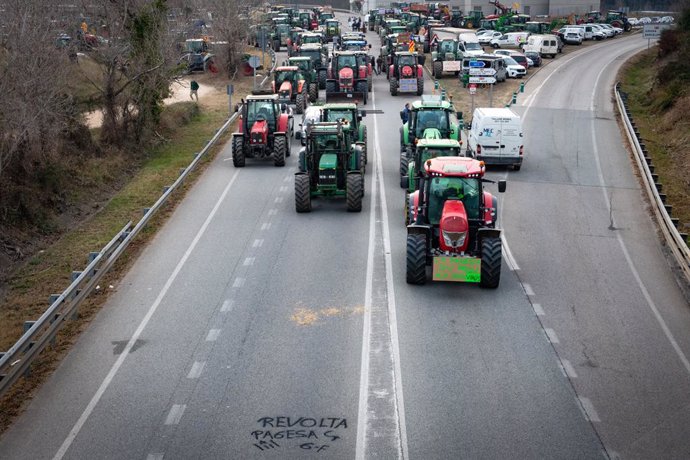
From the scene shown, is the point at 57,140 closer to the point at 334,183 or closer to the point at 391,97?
the point at 334,183

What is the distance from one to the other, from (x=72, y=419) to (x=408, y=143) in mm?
18272

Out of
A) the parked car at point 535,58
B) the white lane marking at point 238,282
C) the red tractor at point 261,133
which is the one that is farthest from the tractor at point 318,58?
the white lane marking at point 238,282

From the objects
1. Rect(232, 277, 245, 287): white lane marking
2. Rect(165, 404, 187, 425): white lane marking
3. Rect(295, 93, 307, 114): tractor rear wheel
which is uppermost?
Rect(295, 93, 307, 114): tractor rear wheel

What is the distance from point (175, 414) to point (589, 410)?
638cm

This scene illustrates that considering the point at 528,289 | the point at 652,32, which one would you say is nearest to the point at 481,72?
the point at 652,32

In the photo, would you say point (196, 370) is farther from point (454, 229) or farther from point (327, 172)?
point (327, 172)

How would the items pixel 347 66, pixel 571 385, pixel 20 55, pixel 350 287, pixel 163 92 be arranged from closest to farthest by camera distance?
pixel 571 385 → pixel 350 287 → pixel 20 55 → pixel 163 92 → pixel 347 66

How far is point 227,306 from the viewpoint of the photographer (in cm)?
1750

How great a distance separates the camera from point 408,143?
29016 millimetres

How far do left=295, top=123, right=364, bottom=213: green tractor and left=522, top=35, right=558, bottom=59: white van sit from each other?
143 ft

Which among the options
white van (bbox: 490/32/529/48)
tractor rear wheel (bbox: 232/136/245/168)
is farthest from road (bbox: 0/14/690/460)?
white van (bbox: 490/32/529/48)

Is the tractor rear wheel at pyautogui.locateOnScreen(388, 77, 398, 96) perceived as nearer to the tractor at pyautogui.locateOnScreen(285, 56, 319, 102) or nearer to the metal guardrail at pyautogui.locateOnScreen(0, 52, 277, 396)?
A: the tractor at pyautogui.locateOnScreen(285, 56, 319, 102)

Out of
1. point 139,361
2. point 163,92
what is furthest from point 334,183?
point 163,92

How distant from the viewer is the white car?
53.3 meters
